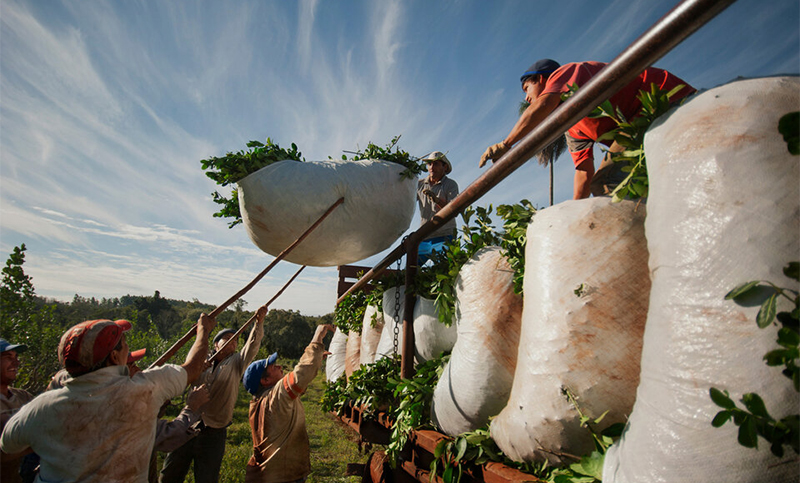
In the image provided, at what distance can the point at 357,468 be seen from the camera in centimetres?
364

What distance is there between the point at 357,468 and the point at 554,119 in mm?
3433

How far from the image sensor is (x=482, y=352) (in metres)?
1.70

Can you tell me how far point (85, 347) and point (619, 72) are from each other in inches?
97.9

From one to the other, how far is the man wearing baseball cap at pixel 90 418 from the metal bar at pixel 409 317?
1409 millimetres

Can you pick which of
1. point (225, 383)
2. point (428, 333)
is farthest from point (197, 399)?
point (428, 333)

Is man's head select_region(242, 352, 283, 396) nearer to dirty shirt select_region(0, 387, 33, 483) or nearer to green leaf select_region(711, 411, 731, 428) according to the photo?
dirty shirt select_region(0, 387, 33, 483)

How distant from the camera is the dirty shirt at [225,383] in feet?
13.0

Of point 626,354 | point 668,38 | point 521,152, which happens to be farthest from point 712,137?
point 521,152

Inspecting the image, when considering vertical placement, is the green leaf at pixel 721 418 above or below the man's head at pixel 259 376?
above

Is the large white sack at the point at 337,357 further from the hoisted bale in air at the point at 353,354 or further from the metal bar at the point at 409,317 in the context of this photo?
the metal bar at the point at 409,317

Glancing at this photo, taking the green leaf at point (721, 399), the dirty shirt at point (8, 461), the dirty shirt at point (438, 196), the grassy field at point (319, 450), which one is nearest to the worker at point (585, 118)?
the green leaf at point (721, 399)

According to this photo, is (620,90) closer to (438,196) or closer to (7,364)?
(438,196)

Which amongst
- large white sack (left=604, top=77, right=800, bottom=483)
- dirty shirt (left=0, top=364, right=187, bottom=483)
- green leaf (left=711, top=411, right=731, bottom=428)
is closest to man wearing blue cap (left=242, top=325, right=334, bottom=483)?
dirty shirt (left=0, top=364, right=187, bottom=483)

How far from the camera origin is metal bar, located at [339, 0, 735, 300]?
1.08m
